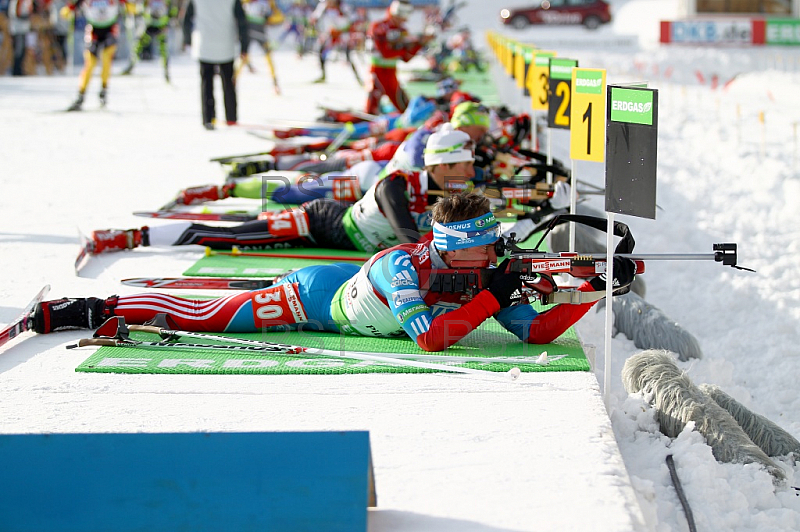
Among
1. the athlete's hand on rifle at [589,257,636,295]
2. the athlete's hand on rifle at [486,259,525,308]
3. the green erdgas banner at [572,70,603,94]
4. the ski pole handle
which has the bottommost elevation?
the ski pole handle

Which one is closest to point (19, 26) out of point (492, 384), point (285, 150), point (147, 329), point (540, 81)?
point (285, 150)

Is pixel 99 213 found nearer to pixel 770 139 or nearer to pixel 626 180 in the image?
pixel 626 180

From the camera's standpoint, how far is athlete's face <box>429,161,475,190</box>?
19.9ft

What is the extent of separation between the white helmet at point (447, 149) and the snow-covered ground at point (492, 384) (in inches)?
47.6

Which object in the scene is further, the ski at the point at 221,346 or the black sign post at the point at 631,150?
the ski at the point at 221,346

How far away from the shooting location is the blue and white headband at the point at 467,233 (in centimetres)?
433

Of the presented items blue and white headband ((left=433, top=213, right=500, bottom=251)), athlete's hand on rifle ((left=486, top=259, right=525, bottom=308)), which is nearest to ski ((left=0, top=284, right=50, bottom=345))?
blue and white headband ((left=433, top=213, right=500, bottom=251))

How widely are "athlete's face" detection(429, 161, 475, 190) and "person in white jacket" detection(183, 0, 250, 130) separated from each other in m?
7.80

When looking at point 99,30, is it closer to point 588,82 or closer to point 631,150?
point 588,82

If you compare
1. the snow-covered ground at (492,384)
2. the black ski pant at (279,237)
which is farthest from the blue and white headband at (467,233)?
the black ski pant at (279,237)

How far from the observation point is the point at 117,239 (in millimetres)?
6781

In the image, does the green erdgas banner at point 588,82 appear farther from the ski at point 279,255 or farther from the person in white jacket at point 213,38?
the person in white jacket at point 213,38

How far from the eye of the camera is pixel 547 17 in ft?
129

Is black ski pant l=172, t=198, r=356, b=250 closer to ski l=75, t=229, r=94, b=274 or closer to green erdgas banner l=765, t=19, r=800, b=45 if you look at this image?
ski l=75, t=229, r=94, b=274
